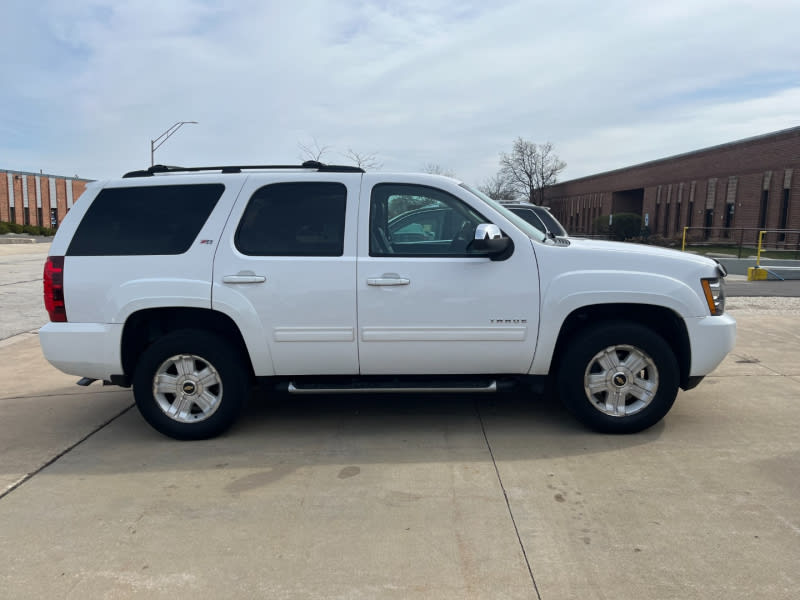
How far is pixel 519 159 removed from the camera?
7475 centimetres

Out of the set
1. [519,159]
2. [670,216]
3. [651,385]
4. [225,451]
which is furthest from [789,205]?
[519,159]

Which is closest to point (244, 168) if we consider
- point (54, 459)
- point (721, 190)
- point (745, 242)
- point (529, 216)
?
point (54, 459)

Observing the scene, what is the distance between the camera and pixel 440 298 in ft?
14.3

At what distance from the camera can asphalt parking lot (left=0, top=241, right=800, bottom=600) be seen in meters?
2.83

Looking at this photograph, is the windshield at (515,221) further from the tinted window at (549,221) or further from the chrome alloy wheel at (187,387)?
the tinted window at (549,221)

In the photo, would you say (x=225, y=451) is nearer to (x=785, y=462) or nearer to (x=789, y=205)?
(x=785, y=462)

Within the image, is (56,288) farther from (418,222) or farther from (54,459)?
(418,222)

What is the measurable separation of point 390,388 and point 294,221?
1410mm

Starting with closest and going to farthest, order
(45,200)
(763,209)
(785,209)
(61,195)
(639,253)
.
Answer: (639,253) < (785,209) < (763,209) < (45,200) < (61,195)

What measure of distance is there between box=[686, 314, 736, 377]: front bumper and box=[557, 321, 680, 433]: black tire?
0.56ft

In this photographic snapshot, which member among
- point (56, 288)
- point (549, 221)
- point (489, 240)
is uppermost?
point (549, 221)

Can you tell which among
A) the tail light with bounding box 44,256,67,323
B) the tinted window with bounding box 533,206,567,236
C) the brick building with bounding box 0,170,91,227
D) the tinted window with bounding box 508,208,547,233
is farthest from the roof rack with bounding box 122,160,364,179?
the brick building with bounding box 0,170,91,227

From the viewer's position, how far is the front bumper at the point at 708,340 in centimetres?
439

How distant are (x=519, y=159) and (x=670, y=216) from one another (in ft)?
106
